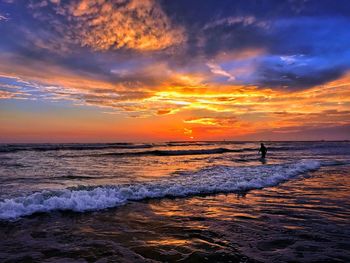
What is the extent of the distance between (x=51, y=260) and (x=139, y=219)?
10.6ft

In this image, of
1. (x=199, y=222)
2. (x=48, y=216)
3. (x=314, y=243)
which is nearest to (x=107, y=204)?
(x=48, y=216)

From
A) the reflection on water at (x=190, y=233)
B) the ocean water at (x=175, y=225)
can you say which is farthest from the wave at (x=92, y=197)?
the reflection on water at (x=190, y=233)

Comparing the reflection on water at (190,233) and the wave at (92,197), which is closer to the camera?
the reflection on water at (190,233)

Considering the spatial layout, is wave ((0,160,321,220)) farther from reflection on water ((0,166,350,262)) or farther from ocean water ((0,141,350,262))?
reflection on water ((0,166,350,262))

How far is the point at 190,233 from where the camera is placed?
729 centimetres

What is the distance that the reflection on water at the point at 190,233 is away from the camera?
5.89 meters

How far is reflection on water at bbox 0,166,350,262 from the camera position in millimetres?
5891

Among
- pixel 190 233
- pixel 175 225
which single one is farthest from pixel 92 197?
pixel 190 233

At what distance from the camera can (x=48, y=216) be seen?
884 cm

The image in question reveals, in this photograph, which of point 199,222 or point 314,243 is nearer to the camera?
point 314,243

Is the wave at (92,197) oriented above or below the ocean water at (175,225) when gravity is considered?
above

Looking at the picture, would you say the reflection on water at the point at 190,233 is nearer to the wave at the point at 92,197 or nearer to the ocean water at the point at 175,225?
the ocean water at the point at 175,225

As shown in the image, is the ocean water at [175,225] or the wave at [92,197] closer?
Answer: the ocean water at [175,225]

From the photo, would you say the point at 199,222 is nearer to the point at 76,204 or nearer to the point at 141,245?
the point at 141,245
